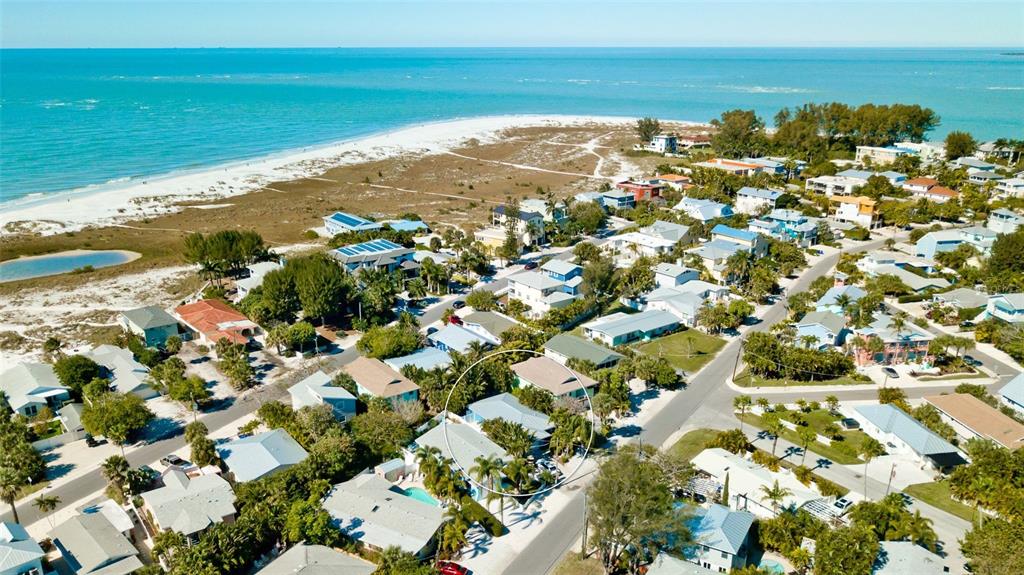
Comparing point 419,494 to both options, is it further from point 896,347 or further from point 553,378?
point 896,347

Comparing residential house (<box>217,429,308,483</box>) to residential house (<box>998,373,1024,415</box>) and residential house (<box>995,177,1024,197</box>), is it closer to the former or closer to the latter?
residential house (<box>998,373,1024,415</box>)

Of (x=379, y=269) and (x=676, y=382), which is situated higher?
(x=379, y=269)

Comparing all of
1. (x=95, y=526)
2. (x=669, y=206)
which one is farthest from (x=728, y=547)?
(x=669, y=206)

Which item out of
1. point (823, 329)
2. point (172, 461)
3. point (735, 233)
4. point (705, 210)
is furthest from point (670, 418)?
point (705, 210)

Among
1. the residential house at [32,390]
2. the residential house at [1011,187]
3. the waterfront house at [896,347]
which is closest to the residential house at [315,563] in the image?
the residential house at [32,390]

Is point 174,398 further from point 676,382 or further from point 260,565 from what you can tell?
point 676,382

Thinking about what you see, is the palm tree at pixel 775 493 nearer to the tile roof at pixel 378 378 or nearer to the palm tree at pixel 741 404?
the palm tree at pixel 741 404
